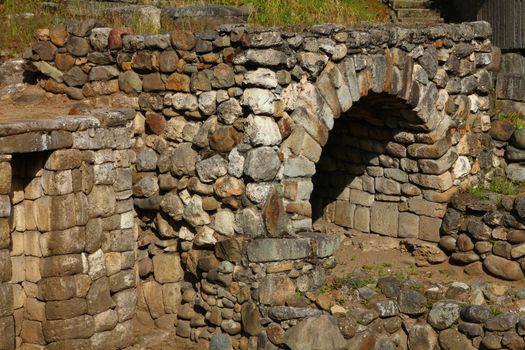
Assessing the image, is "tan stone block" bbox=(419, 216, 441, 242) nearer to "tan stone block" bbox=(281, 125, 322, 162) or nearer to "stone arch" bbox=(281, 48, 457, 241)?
"stone arch" bbox=(281, 48, 457, 241)

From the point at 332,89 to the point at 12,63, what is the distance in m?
3.21

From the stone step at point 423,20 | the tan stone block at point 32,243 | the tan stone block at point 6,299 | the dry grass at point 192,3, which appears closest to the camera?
Result: the tan stone block at point 6,299

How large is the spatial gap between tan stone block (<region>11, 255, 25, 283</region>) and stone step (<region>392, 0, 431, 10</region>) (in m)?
6.50

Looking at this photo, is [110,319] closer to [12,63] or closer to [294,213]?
[294,213]

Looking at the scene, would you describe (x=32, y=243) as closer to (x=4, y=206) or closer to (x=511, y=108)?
(x=4, y=206)

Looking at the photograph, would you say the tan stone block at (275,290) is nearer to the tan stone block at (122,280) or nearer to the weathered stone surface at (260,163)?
the weathered stone surface at (260,163)

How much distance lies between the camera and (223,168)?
32.8 ft

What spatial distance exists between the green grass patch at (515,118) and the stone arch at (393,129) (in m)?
0.97

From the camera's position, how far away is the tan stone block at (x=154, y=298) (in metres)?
10.5

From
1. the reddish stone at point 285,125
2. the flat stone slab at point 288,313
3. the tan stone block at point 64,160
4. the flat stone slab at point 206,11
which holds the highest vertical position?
the flat stone slab at point 206,11

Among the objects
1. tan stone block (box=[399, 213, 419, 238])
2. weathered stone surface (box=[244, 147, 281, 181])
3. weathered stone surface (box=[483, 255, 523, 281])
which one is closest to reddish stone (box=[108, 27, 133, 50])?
weathered stone surface (box=[244, 147, 281, 181])

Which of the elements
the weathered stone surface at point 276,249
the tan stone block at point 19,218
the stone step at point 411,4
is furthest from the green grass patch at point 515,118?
the tan stone block at point 19,218

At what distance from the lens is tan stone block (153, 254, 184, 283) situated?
413 inches

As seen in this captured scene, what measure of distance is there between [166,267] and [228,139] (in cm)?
143
